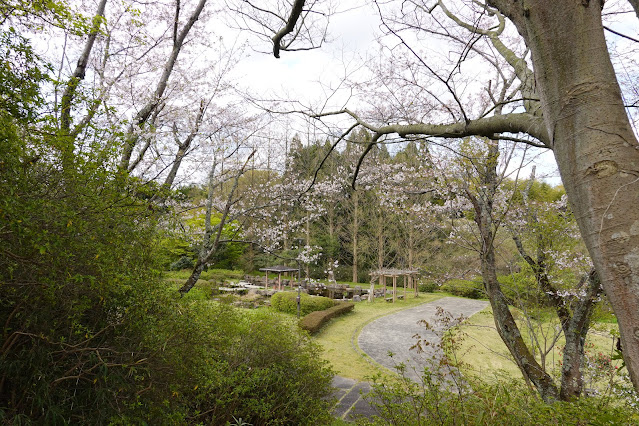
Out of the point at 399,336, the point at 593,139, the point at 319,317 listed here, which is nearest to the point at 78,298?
the point at 593,139

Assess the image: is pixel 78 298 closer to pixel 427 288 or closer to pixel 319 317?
pixel 319 317

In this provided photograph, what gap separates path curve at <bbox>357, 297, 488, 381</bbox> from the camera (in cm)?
791

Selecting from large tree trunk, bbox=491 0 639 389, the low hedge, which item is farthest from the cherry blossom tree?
the low hedge

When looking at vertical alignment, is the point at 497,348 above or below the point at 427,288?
below

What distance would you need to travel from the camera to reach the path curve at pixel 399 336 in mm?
7908

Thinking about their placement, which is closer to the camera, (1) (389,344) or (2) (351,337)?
(1) (389,344)

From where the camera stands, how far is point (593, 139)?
2.93 feet

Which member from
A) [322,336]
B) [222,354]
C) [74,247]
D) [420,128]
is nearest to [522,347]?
[420,128]

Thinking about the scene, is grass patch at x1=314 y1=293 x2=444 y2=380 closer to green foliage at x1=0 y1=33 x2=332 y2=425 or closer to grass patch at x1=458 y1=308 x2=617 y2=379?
grass patch at x1=458 y1=308 x2=617 y2=379

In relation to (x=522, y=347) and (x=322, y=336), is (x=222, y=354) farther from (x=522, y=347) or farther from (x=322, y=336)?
(x=322, y=336)

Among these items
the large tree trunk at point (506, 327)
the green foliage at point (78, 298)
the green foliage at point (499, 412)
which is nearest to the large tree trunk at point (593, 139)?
the green foliage at point (499, 412)

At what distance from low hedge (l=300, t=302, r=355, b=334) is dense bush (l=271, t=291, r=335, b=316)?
566mm

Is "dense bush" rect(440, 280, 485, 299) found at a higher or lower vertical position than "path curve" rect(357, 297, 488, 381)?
higher

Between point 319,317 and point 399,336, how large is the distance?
104 inches
